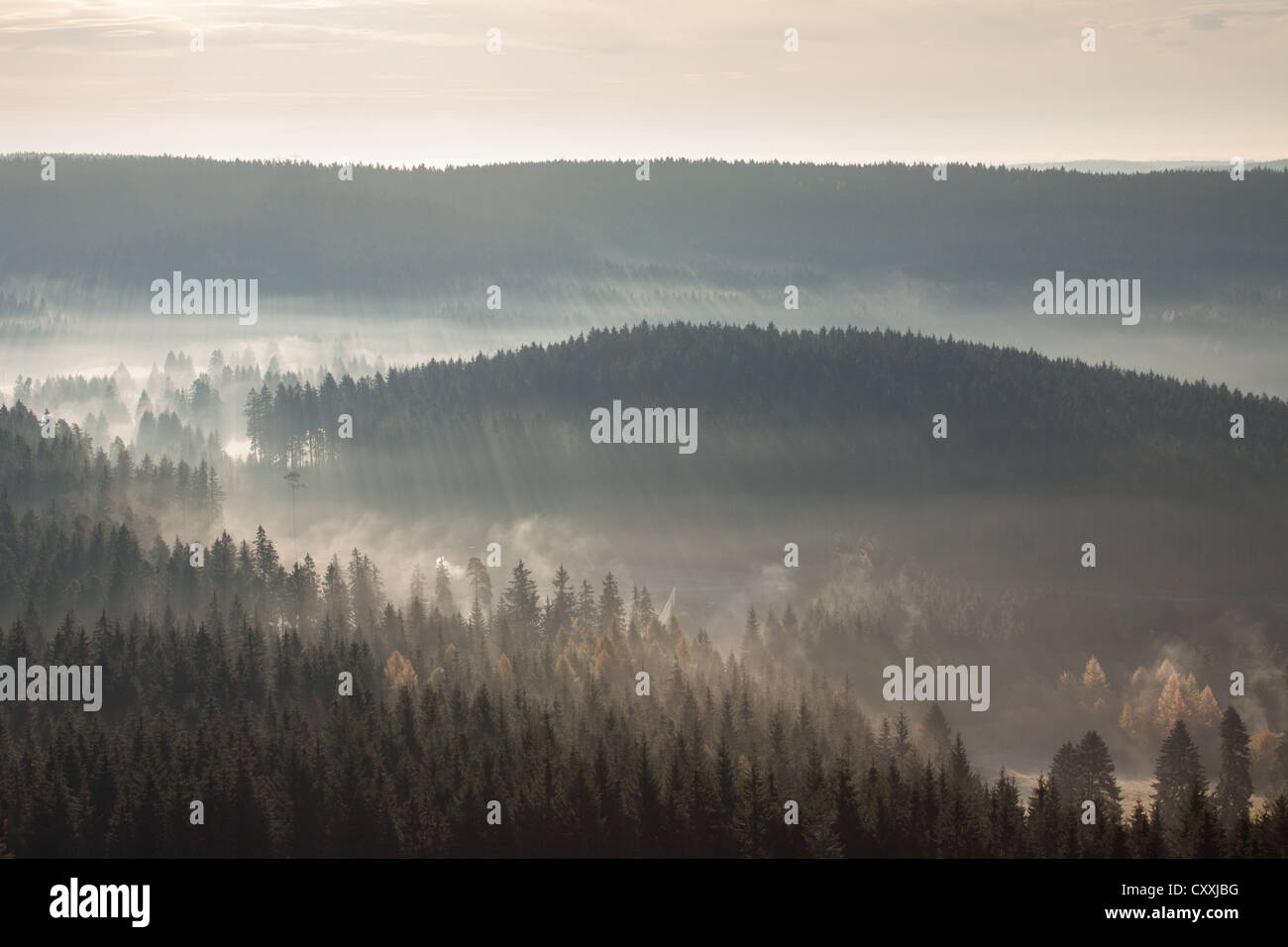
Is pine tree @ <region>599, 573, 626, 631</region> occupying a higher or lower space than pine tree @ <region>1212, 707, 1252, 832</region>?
higher

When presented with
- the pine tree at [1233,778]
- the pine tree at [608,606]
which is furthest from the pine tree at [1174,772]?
the pine tree at [608,606]

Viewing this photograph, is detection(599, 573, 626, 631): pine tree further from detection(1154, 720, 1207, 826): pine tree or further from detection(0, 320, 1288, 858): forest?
detection(1154, 720, 1207, 826): pine tree

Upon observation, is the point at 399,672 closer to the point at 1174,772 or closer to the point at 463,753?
the point at 463,753

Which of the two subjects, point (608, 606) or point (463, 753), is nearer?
point (463, 753)

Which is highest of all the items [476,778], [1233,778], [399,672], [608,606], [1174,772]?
[608,606]

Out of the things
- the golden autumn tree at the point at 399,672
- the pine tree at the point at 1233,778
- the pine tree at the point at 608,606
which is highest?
the pine tree at the point at 608,606

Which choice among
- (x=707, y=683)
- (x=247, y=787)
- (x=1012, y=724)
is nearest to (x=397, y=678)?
(x=707, y=683)

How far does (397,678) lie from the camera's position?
131 metres

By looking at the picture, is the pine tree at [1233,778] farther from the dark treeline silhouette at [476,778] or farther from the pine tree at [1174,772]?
the pine tree at [1174,772]

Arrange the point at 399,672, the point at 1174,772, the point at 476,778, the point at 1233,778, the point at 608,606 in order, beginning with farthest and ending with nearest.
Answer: the point at 608,606 → the point at 399,672 → the point at 1233,778 → the point at 1174,772 → the point at 476,778

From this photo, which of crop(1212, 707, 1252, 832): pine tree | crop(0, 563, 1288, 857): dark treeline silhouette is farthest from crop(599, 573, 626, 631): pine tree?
crop(1212, 707, 1252, 832): pine tree

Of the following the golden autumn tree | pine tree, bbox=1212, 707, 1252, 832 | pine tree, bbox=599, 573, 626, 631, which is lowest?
pine tree, bbox=1212, 707, 1252, 832

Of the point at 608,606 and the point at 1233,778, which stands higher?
the point at 608,606

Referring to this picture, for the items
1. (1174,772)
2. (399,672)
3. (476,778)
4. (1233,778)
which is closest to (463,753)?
(476,778)
